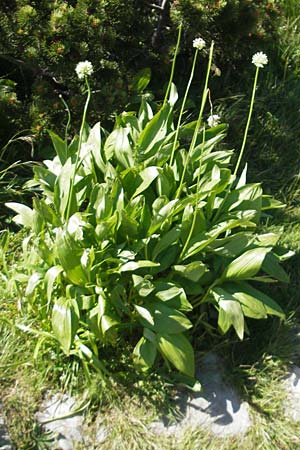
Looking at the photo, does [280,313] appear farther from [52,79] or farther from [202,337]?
[52,79]

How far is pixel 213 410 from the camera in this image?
3.29m

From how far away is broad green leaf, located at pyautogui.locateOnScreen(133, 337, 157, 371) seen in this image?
10.3 ft

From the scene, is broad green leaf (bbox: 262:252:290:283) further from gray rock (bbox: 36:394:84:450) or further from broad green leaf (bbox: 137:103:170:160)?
gray rock (bbox: 36:394:84:450)

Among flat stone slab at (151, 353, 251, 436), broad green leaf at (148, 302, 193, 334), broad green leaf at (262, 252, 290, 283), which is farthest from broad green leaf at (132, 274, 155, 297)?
broad green leaf at (262, 252, 290, 283)

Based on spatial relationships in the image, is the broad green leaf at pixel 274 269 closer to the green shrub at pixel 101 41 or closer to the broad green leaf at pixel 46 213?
the broad green leaf at pixel 46 213

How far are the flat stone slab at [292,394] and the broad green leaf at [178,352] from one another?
0.58 metres

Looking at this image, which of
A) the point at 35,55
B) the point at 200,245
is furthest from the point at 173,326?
the point at 35,55

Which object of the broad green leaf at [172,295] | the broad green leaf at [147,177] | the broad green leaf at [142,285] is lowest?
the broad green leaf at [172,295]

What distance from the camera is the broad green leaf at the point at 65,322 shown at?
10.0 feet

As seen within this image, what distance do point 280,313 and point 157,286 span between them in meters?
0.65

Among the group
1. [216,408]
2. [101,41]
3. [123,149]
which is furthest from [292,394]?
[101,41]

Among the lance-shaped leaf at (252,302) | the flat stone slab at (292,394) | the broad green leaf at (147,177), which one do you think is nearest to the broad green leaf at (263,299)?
the lance-shaped leaf at (252,302)

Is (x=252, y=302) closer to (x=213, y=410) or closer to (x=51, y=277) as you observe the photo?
(x=213, y=410)

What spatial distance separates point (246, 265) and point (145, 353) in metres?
0.66
